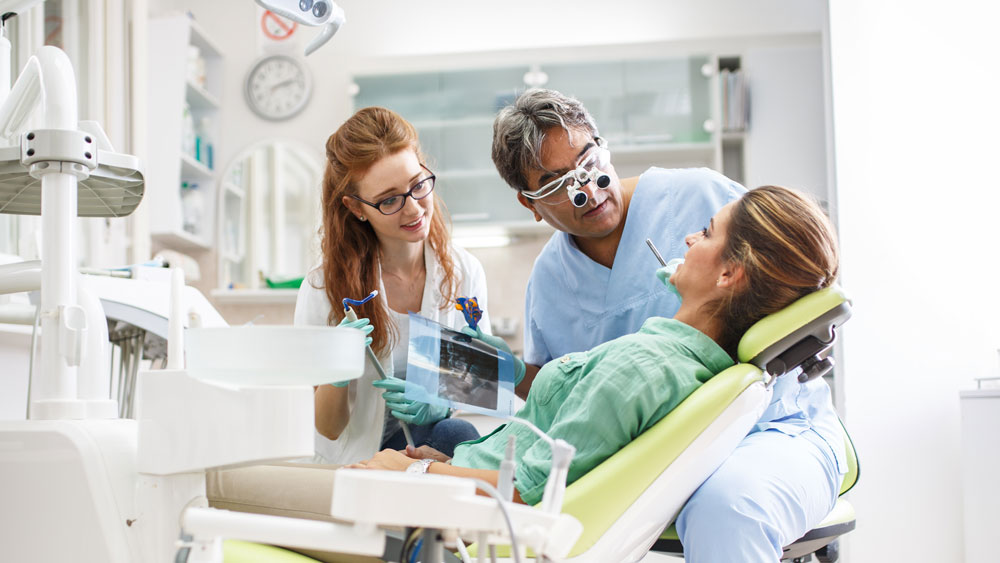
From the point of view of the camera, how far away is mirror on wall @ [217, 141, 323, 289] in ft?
12.5

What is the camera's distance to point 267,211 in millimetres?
3859

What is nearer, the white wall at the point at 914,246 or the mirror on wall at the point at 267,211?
the white wall at the point at 914,246

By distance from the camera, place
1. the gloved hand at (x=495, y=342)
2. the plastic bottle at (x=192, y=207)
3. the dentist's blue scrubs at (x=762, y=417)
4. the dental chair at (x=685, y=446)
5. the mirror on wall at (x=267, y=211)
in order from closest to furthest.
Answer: the dental chair at (x=685, y=446), the dentist's blue scrubs at (x=762, y=417), the gloved hand at (x=495, y=342), the plastic bottle at (x=192, y=207), the mirror on wall at (x=267, y=211)

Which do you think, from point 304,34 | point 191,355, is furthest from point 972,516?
point 304,34

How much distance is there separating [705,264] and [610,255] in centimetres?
49

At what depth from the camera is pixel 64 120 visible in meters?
1.01

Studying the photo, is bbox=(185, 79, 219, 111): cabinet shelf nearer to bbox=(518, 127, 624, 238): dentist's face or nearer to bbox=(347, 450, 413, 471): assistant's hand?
bbox=(518, 127, 624, 238): dentist's face

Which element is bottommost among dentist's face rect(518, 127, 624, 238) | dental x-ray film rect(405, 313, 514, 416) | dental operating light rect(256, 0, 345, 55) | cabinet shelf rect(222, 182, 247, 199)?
dental x-ray film rect(405, 313, 514, 416)

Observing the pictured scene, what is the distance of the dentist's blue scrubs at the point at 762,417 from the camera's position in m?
1.08

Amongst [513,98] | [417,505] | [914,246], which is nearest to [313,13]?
[417,505]

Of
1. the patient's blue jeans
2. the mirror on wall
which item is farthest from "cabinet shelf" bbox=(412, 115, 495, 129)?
the patient's blue jeans

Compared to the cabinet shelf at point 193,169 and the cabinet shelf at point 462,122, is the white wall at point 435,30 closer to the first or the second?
the cabinet shelf at point 193,169

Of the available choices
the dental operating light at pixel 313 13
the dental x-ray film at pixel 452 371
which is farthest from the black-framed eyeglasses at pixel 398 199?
→ the dental operating light at pixel 313 13

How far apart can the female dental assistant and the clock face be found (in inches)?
88.8
